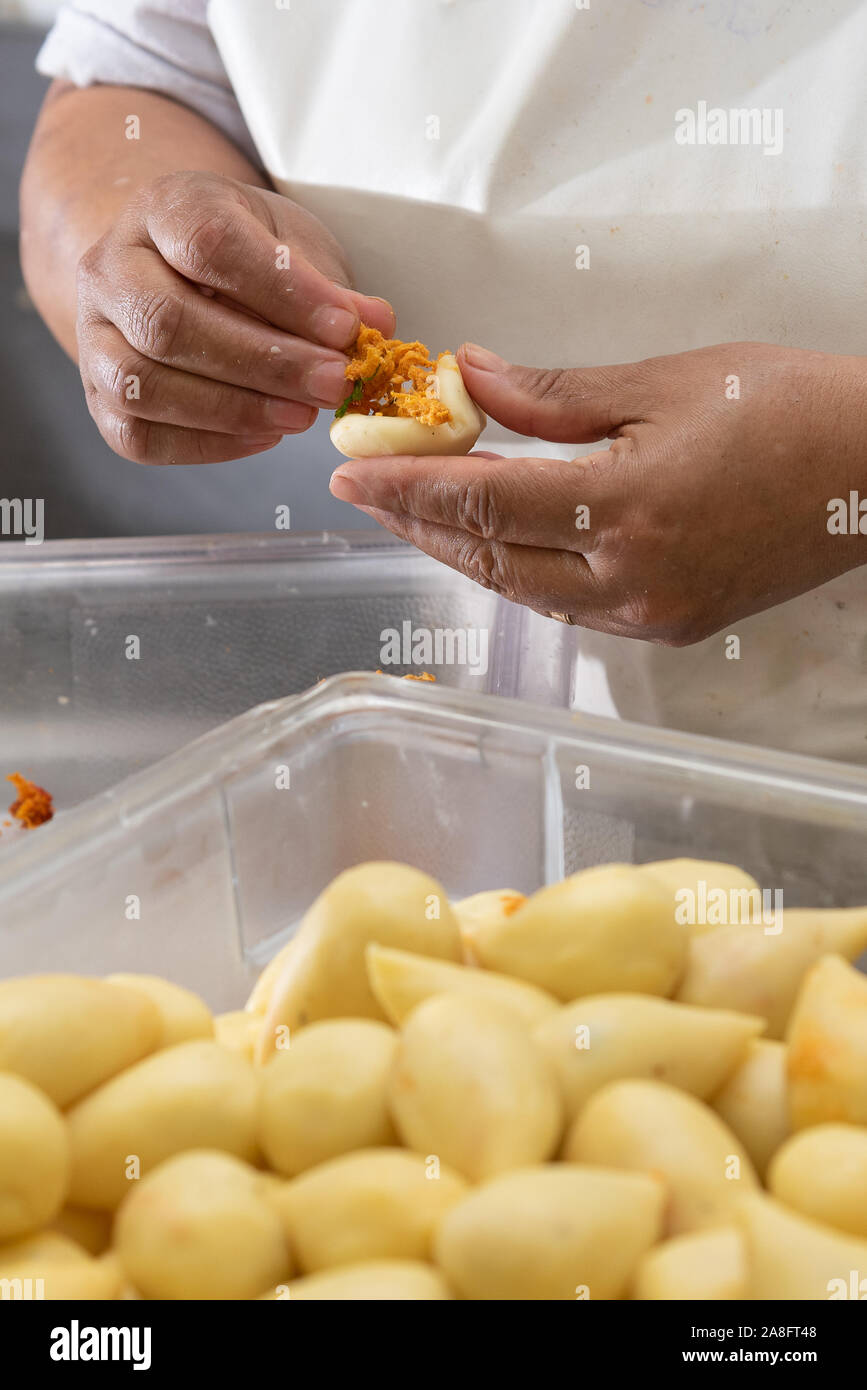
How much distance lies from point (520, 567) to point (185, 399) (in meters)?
0.25

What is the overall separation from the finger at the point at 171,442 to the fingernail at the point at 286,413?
0.13 ft

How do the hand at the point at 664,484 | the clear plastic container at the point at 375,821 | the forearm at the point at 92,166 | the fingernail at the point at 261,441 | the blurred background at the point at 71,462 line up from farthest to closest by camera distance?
the blurred background at the point at 71,462 → the forearm at the point at 92,166 → the fingernail at the point at 261,441 → the hand at the point at 664,484 → the clear plastic container at the point at 375,821

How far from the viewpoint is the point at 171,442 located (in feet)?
2.76

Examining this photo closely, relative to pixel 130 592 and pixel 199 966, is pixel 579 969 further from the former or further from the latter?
pixel 130 592

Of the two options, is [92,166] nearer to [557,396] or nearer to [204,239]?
[204,239]

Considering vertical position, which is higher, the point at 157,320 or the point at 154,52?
the point at 154,52

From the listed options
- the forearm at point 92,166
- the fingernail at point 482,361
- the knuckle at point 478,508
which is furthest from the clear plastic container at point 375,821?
the forearm at point 92,166

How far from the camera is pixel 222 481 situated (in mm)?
1724

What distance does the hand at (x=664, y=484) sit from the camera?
0.68 m

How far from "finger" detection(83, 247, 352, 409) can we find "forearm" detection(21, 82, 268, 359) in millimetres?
198

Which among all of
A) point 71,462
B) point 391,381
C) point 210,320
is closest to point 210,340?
point 210,320

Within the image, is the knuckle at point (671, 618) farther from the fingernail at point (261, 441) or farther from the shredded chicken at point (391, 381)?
the fingernail at point (261, 441)

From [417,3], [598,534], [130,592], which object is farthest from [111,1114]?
[417,3]

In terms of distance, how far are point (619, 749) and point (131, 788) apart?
0.68 ft
